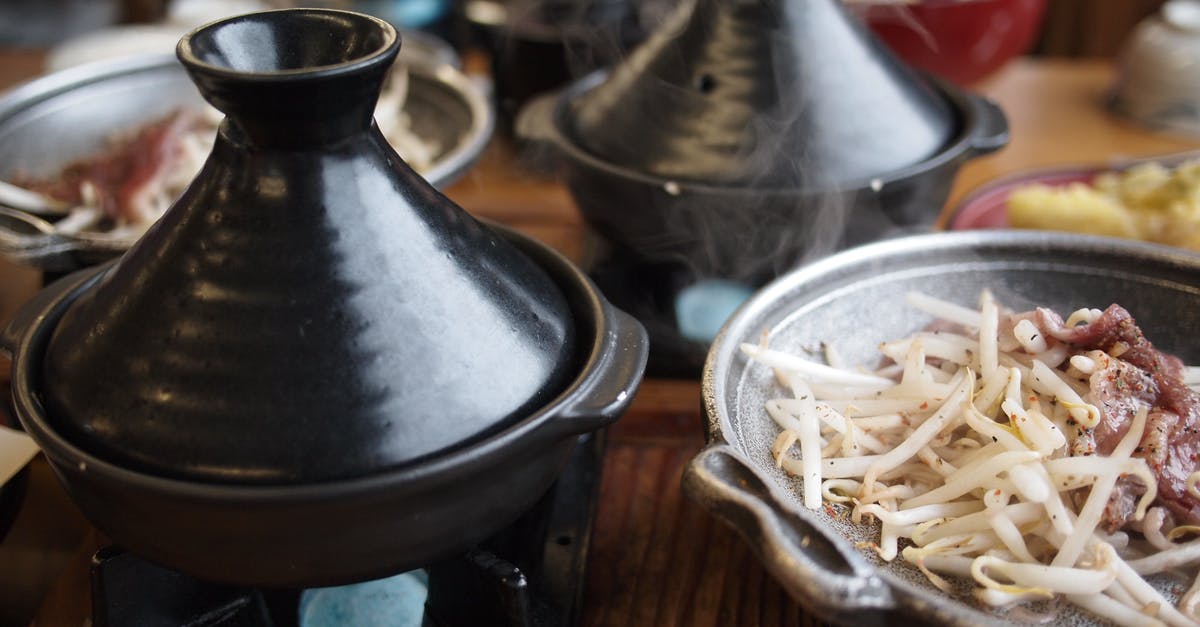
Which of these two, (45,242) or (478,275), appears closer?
(478,275)

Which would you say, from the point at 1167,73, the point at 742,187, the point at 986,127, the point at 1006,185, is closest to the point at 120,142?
the point at 742,187

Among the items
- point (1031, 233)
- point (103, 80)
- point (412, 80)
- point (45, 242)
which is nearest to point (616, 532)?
point (1031, 233)

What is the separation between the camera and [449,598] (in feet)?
3.91

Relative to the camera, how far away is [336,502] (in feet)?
3.06

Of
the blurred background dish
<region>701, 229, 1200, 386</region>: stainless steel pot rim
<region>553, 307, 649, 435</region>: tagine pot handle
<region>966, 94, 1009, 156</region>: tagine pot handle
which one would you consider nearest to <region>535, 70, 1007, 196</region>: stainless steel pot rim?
<region>966, 94, 1009, 156</region>: tagine pot handle

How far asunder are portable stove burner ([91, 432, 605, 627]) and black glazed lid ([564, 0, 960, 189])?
0.69 m

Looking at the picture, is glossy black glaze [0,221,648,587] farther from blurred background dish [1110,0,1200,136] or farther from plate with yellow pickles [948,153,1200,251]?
blurred background dish [1110,0,1200,136]

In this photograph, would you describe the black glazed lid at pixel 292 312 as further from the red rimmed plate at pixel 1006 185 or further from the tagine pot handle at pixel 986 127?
the red rimmed plate at pixel 1006 185

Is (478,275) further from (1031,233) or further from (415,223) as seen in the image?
(1031,233)

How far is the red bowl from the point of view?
2672mm

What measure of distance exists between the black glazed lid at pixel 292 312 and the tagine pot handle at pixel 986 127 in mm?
1094

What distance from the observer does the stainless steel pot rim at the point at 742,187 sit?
1.66m

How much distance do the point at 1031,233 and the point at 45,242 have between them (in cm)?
174

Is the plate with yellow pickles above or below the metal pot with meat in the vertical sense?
above
